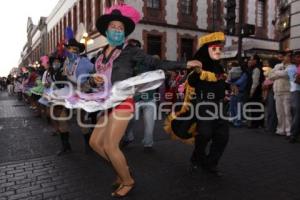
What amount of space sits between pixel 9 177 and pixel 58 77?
7.12ft

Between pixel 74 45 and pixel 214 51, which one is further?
pixel 74 45

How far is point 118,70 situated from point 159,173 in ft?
5.71

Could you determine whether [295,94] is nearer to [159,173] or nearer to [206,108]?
[206,108]

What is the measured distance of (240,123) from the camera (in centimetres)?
984

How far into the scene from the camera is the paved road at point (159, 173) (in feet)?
14.1

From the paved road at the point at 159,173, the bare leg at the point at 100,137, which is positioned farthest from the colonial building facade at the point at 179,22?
the bare leg at the point at 100,137

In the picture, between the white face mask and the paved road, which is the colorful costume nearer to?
the white face mask

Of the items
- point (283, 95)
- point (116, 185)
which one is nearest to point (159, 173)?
point (116, 185)

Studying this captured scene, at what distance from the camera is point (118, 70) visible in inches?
164

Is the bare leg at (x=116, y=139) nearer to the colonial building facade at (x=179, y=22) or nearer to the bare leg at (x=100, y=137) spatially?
the bare leg at (x=100, y=137)

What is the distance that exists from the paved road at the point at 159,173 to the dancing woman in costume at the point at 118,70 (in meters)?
0.41

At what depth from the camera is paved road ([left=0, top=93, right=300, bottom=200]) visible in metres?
4.31

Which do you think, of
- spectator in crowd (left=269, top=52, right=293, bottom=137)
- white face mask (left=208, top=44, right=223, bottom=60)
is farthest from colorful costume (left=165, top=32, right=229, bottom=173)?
spectator in crowd (left=269, top=52, right=293, bottom=137)

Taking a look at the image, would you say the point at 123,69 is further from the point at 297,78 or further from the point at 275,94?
the point at 275,94
